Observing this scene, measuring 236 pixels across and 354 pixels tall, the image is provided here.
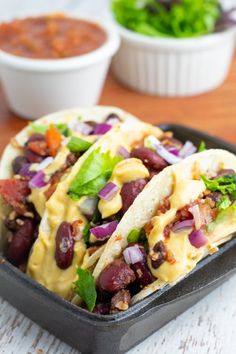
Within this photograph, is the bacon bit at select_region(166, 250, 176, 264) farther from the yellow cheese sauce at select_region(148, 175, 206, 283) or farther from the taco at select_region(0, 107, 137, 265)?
the taco at select_region(0, 107, 137, 265)

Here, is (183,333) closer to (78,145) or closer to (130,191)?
(130,191)

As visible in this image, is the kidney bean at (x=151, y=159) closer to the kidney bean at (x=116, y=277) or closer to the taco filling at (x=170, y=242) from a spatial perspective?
the taco filling at (x=170, y=242)

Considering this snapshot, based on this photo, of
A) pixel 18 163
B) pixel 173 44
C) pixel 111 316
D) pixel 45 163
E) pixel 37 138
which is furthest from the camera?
pixel 173 44

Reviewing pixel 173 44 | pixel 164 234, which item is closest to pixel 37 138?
pixel 164 234

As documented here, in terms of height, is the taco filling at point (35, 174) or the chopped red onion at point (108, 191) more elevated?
the chopped red onion at point (108, 191)

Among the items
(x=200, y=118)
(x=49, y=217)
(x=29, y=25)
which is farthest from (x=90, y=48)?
(x=49, y=217)

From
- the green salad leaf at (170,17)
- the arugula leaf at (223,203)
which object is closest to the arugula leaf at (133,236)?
the arugula leaf at (223,203)

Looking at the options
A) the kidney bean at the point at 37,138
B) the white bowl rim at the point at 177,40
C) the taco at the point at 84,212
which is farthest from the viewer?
the white bowl rim at the point at 177,40
